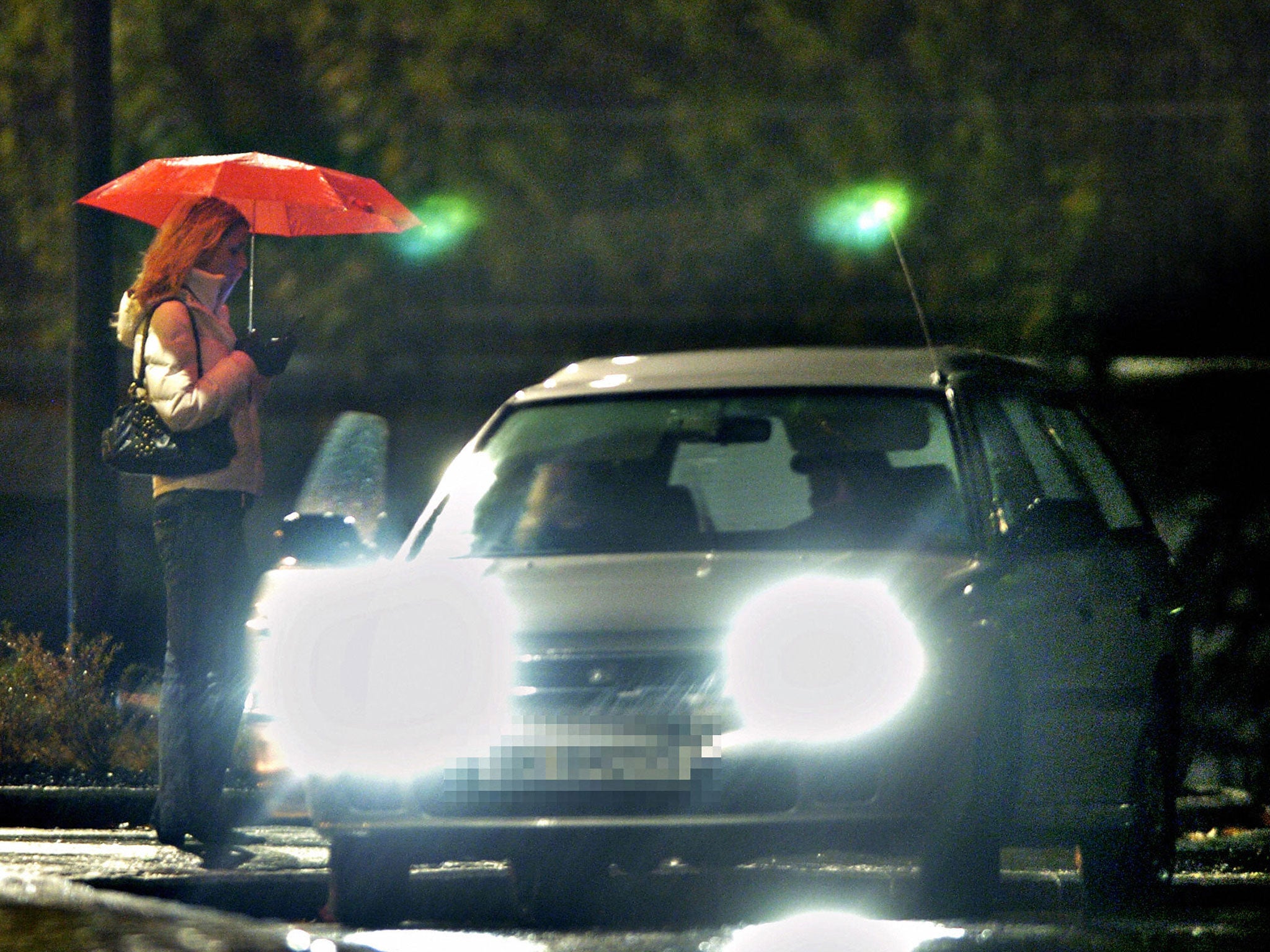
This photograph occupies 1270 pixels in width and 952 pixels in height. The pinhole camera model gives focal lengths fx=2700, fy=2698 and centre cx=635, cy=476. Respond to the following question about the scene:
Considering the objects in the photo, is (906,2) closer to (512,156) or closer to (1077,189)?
(1077,189)

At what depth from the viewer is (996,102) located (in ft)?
71.2

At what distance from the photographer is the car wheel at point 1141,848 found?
24.3ft

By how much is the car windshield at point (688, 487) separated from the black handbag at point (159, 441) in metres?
1.00

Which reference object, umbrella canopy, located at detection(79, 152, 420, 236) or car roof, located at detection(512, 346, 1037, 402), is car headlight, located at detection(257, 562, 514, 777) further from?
umbrella canopy, located at detection(79, 152, 420, 236)

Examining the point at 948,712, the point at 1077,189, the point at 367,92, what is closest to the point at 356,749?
the point at 948,712

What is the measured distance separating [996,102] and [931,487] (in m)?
15.2

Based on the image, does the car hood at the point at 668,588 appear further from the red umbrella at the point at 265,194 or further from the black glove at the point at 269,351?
the red umbrella at the point at 265,194

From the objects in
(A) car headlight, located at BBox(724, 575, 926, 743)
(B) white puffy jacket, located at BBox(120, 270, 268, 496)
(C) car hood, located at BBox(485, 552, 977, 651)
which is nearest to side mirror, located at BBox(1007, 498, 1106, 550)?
(C) car hood, located at BBox(485, 552, 977, 651)

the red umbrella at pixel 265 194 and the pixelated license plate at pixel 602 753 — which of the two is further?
the red umbrella at pixel 265 194

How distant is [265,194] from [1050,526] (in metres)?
3.51

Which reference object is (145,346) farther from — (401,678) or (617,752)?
(617,752)

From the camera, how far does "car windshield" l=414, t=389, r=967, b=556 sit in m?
6.91

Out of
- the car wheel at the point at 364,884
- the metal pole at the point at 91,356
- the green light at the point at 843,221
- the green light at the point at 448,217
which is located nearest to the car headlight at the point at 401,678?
the car wheel at the point at 364,884

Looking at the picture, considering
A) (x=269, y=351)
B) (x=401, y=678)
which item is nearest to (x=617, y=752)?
(x=401, y=678)
